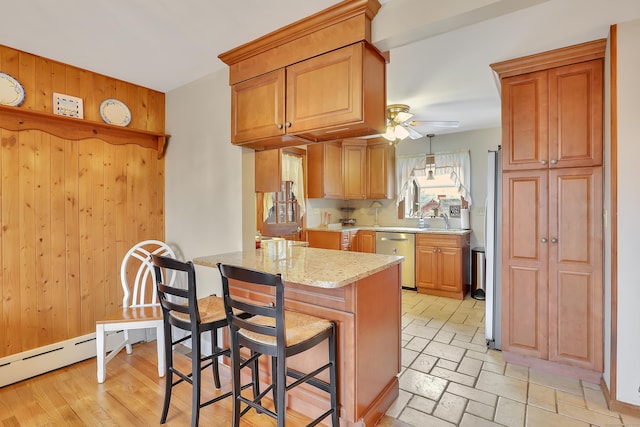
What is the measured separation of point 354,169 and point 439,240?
5.83 ft

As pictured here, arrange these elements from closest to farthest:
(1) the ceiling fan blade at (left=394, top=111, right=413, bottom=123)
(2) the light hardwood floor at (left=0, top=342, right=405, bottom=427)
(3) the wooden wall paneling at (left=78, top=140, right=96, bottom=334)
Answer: (2) the light hardwood floor at (left=0, top=342, right=405, bottom=427)
(3) the wooden wall paneling at (left=78, top=140, right=96, bottom=334)
(1) the ceiling fan blade at (left=394, top=111, right=413, bottom=123)

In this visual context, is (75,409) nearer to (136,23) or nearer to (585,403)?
(136,23)

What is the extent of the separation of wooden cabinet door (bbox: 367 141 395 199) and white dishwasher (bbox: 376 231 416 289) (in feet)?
2.55

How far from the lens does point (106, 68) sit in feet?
8.68

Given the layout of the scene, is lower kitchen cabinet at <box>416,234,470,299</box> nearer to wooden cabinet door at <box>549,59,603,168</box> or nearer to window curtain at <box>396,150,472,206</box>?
window curtain at <box>396,150,472,206</box>

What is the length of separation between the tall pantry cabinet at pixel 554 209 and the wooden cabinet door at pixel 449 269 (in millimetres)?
1721

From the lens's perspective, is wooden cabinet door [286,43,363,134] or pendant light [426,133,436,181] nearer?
wooden cabinet door [286,43,363,134]

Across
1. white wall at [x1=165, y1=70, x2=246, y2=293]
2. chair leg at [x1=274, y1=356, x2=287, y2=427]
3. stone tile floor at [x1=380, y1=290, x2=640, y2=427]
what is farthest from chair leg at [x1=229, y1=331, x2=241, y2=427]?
white wall at [x1=165, y1=70, x2=246, y2=293]

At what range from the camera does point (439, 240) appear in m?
4.49

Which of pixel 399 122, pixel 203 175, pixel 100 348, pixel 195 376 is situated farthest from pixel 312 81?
pixel 100 348

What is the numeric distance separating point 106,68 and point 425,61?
260cm

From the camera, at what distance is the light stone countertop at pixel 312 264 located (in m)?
1.60

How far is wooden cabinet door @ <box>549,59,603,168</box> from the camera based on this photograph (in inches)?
90.0

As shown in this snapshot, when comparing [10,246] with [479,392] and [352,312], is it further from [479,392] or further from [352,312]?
[479,392]
